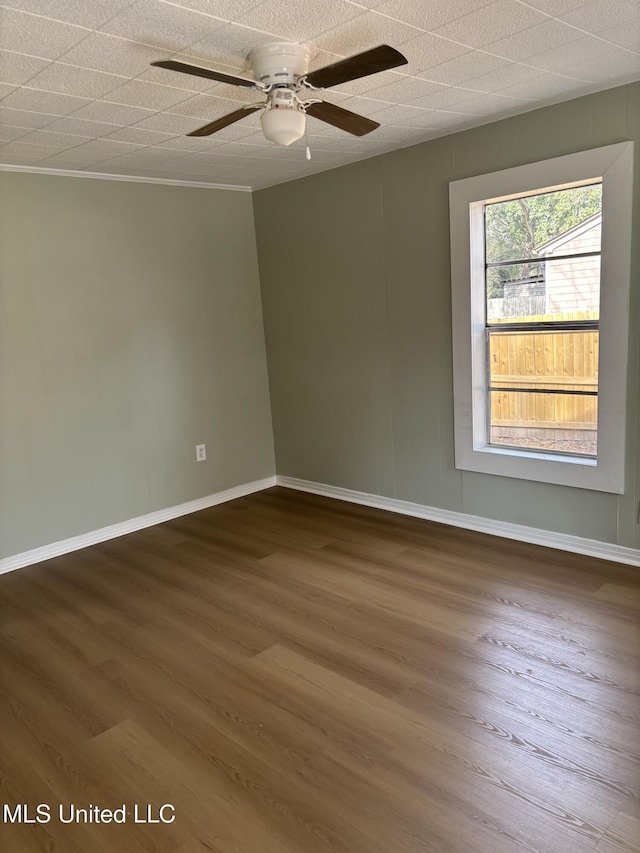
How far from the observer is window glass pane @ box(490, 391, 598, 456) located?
3309 millimetres

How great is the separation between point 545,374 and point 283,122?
2024 mm

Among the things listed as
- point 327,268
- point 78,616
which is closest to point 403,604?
point 78,616

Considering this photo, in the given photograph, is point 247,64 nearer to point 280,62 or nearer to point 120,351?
point 280,62

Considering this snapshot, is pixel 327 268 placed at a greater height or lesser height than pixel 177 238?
lesser

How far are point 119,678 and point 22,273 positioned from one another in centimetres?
241

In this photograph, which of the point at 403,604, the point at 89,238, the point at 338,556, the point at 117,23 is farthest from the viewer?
the point at 89,238

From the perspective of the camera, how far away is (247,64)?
229 cm

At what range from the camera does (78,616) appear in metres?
3.07

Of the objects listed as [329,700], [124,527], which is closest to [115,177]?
[124,527]

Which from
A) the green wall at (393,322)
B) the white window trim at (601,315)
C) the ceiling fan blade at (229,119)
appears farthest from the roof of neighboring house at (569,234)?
the ceiling fan blade at (229,119)

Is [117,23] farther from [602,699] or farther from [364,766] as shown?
[602,699]

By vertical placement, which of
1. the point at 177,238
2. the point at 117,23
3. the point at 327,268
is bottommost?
the point at 327,268

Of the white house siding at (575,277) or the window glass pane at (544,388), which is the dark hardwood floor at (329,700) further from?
the white house siding at (575,277)

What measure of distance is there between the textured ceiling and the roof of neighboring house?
588 mm
